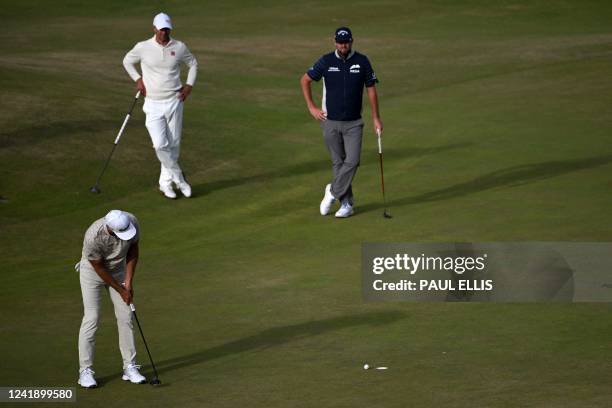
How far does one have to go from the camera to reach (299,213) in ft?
63.0

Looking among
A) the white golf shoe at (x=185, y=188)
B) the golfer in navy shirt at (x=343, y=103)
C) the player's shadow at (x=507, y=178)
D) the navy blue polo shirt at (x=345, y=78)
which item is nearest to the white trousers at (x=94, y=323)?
the golfer in navy shirt at (x=343, y=103)

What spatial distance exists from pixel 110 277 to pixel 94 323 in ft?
1.59

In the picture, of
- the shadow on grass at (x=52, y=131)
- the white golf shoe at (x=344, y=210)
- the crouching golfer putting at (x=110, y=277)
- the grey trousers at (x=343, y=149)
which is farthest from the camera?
the shadow on grass at (x=52, y=131)

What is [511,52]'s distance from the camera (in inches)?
1362

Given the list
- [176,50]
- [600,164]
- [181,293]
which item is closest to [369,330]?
[181,293]

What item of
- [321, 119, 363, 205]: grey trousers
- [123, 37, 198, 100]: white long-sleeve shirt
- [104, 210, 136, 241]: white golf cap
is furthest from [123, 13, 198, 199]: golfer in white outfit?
[104, 210, 136, 241]: white golf cap

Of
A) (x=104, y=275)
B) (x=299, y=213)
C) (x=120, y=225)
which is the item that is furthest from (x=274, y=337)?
(x=299, y=213)

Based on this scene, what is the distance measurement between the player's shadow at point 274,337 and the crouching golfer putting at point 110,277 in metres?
0.33

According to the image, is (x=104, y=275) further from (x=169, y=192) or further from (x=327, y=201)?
(x=169, y=192)

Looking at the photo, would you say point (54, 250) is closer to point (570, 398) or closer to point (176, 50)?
point (176, 50)

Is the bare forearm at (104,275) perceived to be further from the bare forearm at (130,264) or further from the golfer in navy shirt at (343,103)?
the golfer in navy shirt at (343,103)

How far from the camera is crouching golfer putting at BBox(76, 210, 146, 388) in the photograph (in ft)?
38.7

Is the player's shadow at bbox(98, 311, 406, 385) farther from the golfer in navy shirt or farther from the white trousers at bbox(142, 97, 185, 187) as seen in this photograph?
the white trousers at bbox(142, 97, 185, 187)

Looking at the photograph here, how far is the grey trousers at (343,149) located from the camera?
59.7 feet
